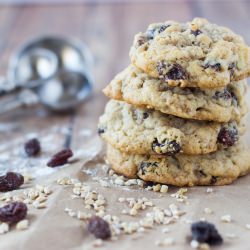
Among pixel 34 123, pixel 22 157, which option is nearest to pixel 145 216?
pixel 22 157

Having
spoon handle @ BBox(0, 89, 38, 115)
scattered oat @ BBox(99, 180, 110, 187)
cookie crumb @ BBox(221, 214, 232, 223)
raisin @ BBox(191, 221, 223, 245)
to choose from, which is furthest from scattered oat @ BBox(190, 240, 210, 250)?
spoon handle @ BBox(0, 89, 38, 115)

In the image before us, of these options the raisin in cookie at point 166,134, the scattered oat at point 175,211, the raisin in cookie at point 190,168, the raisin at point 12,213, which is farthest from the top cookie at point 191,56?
the raisin at point 12,213

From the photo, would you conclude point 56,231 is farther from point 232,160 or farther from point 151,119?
point 232,160

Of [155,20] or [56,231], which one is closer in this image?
[56,231]

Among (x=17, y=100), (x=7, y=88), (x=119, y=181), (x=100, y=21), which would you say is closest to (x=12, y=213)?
(x=119, y=181)

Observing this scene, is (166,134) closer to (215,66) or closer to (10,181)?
(215,66)

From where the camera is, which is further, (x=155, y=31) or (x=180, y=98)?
(x=155, y=31)
